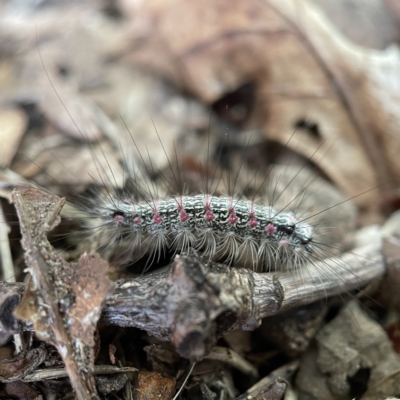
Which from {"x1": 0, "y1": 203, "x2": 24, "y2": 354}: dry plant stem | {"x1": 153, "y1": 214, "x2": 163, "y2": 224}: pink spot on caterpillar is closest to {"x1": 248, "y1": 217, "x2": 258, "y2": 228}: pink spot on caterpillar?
{"x1": 153, "y1": 214, "x2": 163, "y2": 224}: pink spot on caterpillar

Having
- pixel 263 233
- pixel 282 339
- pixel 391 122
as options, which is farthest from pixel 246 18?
pixel 282 339

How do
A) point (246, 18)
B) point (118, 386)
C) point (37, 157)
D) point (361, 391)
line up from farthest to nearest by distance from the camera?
point (246, 18), point (37, 157), point (361, 391), point (118, 386)

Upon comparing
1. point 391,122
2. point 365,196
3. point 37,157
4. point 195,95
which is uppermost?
point 391,122

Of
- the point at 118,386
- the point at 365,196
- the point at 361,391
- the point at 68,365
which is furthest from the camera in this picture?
the point at 365,196

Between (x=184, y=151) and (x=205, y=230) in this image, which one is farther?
(x=184, y=151)

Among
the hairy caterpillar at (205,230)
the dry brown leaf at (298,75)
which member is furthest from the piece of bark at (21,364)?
the dry brown leaf at (298,75)

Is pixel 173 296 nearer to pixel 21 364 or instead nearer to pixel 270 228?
pixel 21 364

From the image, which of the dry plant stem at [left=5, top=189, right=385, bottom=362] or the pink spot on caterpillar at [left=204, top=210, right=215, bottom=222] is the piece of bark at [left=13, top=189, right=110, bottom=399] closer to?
the dry plant stem at [left=5, top=189, right=385, bottom=362]

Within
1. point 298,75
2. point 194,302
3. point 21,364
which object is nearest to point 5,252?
point 21,364

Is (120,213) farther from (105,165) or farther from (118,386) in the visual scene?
(118,386)
